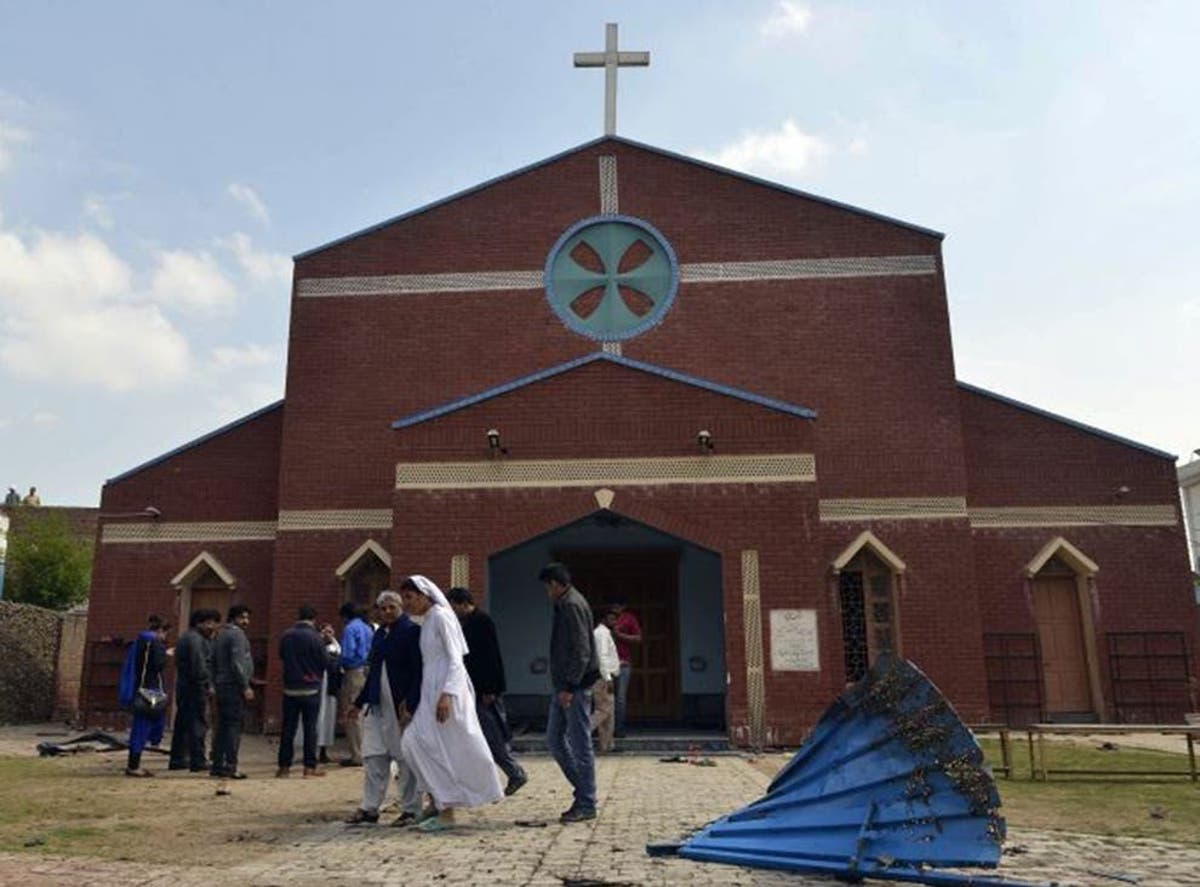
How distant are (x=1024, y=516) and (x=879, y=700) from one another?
12.4 meters

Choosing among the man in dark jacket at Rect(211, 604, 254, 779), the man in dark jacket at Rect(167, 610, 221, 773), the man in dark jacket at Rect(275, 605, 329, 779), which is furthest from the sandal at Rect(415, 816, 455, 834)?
the man in dark jacket at Rect(167, 610, 221, 773)

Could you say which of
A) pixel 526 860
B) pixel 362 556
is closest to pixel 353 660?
pixel 362 556

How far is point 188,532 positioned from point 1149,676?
15968mm

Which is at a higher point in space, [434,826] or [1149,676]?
[1149,676]

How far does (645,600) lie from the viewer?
16.6 meters

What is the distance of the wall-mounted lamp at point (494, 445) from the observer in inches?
537

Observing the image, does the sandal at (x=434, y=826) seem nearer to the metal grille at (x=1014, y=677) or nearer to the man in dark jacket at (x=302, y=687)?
the man in dark jacket at (x=302, y=687)

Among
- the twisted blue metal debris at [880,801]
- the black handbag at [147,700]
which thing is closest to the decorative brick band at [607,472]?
the black handbag at [147,700]

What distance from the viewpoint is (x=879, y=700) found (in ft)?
17.6

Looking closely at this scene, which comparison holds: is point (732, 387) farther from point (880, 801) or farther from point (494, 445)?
point (880, 801)

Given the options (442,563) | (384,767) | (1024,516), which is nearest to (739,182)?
(1024,516)

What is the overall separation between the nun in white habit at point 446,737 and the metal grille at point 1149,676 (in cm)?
1251

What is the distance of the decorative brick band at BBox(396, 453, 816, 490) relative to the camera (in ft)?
43.9

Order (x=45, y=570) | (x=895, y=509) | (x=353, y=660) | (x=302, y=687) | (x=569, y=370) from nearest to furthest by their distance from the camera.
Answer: (x=302, y=687) → (x=353, y=660) → (x=569, y=370) → (x=895, y=509) → (x=45, y=570)
